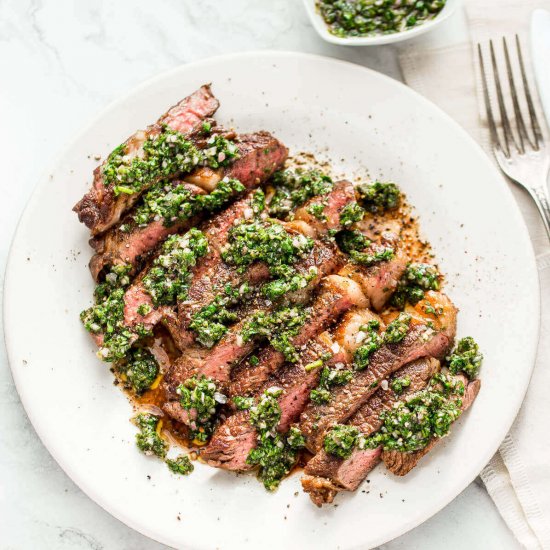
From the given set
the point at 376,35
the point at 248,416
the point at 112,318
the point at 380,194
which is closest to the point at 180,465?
the point at 248,416

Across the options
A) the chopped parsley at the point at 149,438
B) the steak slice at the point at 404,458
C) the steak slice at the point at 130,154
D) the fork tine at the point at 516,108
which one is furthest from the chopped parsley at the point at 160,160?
the steak slice at the point at 404,458

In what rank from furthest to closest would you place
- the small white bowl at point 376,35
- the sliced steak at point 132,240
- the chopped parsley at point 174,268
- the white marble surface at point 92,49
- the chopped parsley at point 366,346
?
the white marble surface at point 92,49
the small white bowl at point 376,35
the sliced steak at point 132,240
the chopped parsley at point 174,268
the chopped parsley at point 366,346

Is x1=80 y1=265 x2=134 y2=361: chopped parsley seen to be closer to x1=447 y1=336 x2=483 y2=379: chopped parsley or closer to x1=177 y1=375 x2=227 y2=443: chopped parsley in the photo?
x1=177 y1=375 x2=227 y2=443: chopped parsley

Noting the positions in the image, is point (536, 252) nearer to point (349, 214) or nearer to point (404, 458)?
point (349, 214)

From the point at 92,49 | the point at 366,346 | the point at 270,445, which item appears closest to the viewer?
the point at 366,346

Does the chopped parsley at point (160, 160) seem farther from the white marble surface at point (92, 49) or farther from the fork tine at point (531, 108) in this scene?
the fork tine at point (531, 108)

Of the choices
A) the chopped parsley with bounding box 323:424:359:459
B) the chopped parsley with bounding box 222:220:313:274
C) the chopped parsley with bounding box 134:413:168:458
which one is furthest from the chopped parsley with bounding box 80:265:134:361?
the chopped parsley with bounding box 323:424:359:459
